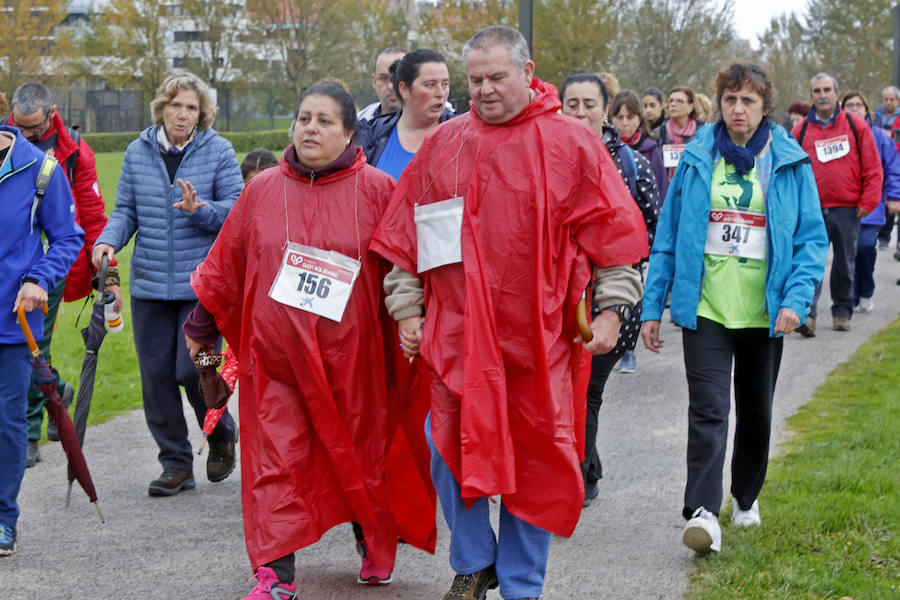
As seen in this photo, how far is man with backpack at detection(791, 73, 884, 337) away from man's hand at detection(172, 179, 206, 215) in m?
6.70

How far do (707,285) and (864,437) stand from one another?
2.41m

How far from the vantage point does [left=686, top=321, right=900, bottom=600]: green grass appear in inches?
190

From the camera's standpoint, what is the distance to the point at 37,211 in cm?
562

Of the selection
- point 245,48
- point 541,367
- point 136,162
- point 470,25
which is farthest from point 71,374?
point 245,48

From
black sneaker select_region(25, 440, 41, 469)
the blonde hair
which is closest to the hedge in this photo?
black sneaker select_region(25, 440, 41, 469)

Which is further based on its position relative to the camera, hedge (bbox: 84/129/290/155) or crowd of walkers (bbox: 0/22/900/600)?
hedge (bbox: 84/129/290/155)

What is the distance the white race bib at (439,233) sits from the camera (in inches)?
170

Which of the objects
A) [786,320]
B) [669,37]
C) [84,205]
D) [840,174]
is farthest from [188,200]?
[669,37]

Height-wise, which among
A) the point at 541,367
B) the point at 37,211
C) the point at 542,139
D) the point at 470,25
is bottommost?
the point at 541,367

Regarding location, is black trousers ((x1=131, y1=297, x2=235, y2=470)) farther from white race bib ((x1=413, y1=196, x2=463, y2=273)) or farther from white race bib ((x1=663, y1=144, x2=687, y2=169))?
white race bib ((x1=663, y1=144, x2=687, y2=169))

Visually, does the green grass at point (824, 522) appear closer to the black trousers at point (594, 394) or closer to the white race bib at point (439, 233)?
the black trousers at point (594, 394)

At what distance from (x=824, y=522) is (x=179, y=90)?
154 inches

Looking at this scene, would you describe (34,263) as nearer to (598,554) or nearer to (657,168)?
(598,554)

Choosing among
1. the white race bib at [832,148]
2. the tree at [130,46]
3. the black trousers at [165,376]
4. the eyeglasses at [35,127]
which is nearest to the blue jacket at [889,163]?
the white race bib at [832,148]
